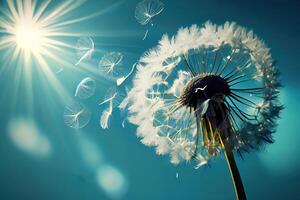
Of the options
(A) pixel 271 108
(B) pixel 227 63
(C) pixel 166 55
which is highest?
(C) pixel 166 55

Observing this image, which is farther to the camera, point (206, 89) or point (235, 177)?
point (206, 89)

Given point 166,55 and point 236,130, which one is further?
point 166,55

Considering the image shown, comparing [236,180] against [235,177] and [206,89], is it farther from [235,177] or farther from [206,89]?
[206,89]

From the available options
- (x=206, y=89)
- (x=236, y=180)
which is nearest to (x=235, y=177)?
(x=236, y=180)

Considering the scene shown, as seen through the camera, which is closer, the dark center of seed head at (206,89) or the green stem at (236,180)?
the green stem at (236,180)

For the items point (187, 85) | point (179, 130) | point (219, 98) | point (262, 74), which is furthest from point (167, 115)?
point (262, 74)

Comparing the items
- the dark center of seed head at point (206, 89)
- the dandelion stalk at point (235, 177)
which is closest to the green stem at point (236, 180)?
the dandelion stalk at point (235, 177)

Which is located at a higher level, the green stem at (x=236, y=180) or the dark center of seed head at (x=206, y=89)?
the dark center of seed head at (x=206, y=89)

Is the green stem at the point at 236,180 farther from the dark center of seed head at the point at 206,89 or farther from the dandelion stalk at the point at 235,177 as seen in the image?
the dark center of seed head at the point at 206,89

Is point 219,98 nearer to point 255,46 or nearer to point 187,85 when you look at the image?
point 187,85
